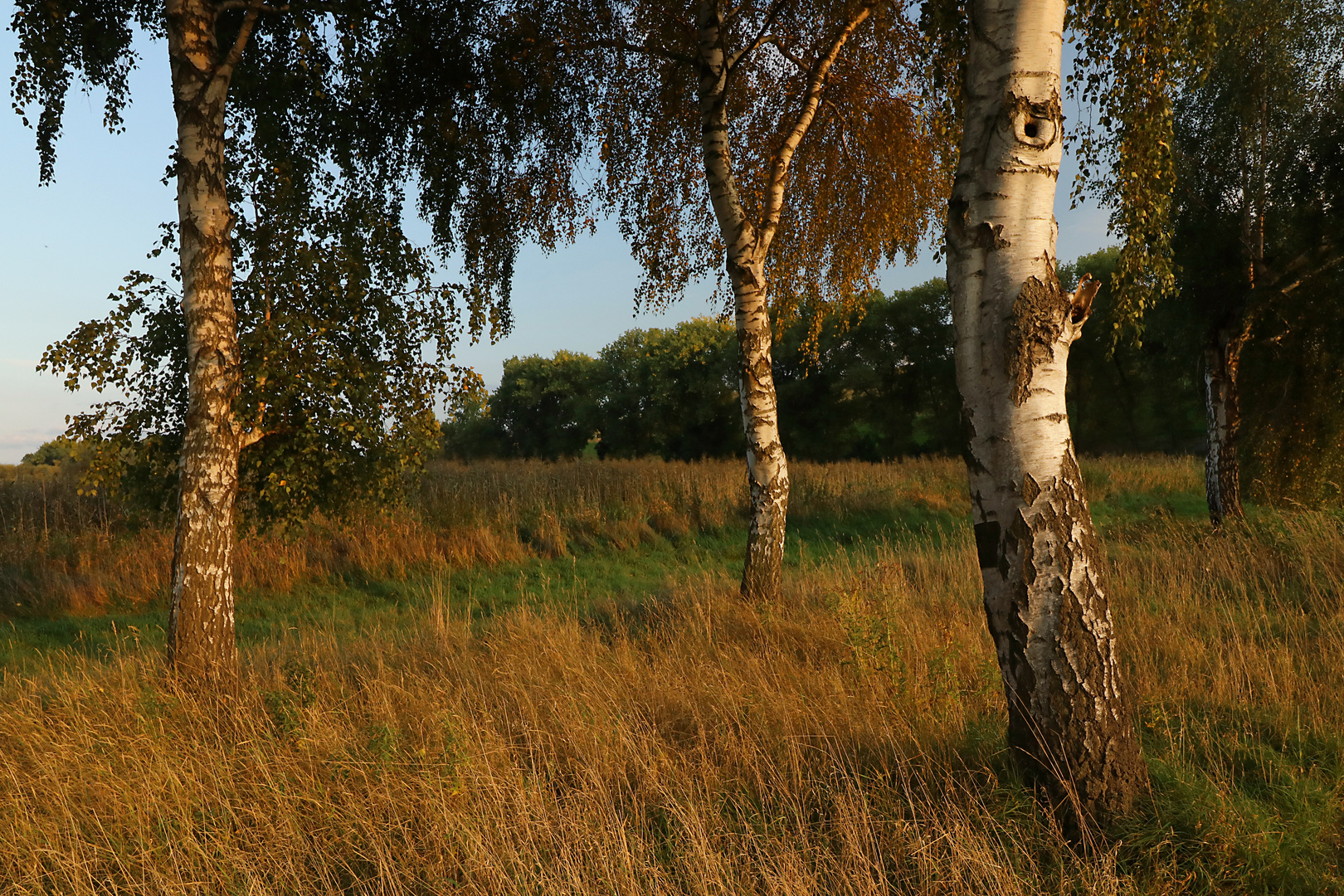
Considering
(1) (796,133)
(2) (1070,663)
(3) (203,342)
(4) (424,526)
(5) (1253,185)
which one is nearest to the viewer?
(2) (1070,663)

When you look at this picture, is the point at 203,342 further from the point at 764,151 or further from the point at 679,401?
the point at 679,401

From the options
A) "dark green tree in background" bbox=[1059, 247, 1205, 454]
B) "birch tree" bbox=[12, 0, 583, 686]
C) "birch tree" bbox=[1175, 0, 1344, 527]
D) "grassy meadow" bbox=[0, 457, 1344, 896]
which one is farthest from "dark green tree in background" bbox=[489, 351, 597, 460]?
"grassy meadow" bbox=[0, 457, 1344, 896]

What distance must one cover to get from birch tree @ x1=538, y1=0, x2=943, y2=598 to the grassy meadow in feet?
8.38

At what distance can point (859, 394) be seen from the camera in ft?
118

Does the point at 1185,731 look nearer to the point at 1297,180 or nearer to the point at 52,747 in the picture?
the point at 52,747

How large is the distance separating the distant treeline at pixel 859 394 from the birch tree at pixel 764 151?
2297 centimetres

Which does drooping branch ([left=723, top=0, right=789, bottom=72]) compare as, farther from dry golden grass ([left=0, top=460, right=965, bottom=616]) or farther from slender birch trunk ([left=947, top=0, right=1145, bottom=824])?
dry golden grass ([left=0, top=460, right=965, bottom=616])

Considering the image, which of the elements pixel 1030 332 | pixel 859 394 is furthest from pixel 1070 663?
pixel 859 394

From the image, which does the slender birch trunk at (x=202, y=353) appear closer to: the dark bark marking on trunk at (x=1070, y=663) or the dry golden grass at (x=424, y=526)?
the dry golden grass at (x=424, y=526)

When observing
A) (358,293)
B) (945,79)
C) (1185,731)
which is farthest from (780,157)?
(1185,731)

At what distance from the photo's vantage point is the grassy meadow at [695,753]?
2.87 m

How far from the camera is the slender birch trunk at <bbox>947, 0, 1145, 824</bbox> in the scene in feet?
9.95

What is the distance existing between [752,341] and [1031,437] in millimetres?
4392

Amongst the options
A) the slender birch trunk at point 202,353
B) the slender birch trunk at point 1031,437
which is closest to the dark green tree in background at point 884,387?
the slender birch trunk at point 202,353
